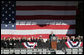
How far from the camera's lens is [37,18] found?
13523 millimetres

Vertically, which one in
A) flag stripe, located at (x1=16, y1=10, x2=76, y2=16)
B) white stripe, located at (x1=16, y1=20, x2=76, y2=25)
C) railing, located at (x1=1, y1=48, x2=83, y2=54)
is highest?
flag stripe, located at (x1=16, y1=10, x2=76, y2=16)

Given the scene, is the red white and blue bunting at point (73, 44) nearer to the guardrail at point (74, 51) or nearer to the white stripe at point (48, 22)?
the guardrail at point (74, 51)

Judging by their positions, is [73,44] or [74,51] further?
[73,44]

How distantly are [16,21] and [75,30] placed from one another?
440 centimetres

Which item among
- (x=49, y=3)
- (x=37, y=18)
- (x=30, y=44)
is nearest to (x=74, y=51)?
(x=30, y=44)

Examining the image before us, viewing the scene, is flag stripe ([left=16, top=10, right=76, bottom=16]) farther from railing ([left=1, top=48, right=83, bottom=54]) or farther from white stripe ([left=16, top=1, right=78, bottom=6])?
railing ([left=1, top=48, right=83, bottom=54])

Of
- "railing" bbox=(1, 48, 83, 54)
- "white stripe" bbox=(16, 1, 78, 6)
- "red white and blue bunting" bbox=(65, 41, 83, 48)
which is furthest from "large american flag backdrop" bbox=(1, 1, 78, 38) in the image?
"railing" bbox=(1, 48, 83, 54)

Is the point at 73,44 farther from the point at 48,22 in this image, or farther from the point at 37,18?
the point at 37,18

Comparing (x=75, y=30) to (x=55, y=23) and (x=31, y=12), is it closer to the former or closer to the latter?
(x=55, y=23)

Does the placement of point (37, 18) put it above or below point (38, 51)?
above

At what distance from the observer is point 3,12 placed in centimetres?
1337

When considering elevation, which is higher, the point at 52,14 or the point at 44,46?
the point at 52,14

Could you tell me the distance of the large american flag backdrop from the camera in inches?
528

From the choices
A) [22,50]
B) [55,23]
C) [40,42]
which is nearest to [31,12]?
[55,23]
